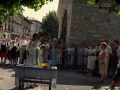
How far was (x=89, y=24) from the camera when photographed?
45.0 ft

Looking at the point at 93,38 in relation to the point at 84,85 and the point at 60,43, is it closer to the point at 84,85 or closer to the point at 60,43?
the point at 60,43

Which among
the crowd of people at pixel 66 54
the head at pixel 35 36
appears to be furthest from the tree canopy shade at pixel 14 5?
the crowd of people at pixel 66 54

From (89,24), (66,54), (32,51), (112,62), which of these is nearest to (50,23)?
(89,24)

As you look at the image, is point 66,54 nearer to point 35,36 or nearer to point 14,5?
point 35,36

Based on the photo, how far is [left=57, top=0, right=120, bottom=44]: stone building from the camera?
13.5 metres

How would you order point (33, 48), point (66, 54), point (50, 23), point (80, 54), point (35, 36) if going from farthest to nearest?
point (50, 23) → point (66, 54) → point (80, 54) → point (33, 48) → point (35, 36)

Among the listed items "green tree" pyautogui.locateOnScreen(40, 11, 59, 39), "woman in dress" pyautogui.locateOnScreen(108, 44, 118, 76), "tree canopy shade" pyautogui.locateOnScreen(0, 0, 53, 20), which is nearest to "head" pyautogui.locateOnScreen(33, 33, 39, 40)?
"tree canopy shade" pyautogui.locateOnScreen(0, 0, 53, 20)

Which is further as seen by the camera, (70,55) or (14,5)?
(70,55)

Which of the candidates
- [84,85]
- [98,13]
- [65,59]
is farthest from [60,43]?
[84,85]

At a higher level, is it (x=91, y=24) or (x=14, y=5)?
(x=91, y=24)

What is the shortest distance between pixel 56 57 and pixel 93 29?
3.38 m

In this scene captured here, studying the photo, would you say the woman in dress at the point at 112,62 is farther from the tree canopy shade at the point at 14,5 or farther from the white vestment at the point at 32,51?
the tree canopy shade at the point at 14,5

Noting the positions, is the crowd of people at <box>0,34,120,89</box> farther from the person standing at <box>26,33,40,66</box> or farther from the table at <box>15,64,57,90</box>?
the table at <box>15,64,57,90</box>

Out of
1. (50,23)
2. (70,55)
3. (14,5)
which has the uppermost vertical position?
(50,23)
